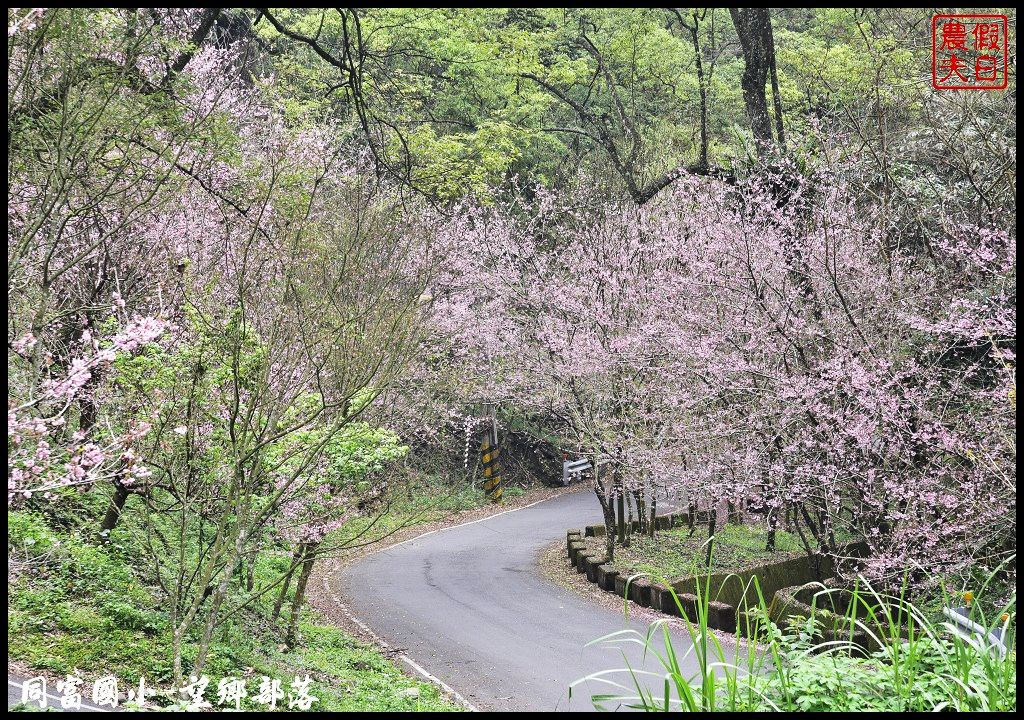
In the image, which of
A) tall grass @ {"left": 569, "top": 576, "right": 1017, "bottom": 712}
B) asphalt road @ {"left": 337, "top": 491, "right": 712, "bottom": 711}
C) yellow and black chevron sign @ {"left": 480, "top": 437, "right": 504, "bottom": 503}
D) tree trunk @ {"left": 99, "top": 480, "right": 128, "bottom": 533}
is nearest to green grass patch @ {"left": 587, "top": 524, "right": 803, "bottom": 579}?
asphalt road @ {"left": 337, "top": 491, "right": 712, "bottom": 711}

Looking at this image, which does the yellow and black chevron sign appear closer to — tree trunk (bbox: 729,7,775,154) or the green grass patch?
the green grass patch

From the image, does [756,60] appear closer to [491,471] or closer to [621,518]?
[621,518]

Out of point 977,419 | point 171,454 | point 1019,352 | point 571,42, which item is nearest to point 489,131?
point 571,42

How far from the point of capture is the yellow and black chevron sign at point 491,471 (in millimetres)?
21375

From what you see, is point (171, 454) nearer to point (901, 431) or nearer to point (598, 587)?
point (901, 431)

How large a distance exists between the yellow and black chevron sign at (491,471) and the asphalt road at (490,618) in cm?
375

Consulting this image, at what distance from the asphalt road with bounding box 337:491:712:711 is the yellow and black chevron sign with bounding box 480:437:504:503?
12.3 feet

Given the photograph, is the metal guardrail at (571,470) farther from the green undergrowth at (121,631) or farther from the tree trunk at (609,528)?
the green undergrowth at (121,631)

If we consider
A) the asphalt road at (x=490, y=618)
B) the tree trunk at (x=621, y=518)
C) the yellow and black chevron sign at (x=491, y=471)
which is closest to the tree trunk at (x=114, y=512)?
the asphalt road at (x=490, y=618)

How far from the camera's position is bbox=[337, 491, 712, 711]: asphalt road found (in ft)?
26.5

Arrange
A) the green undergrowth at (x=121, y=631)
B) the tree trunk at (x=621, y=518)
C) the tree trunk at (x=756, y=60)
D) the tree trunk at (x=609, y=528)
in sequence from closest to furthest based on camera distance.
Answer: the green undergrowth at (x=121, y=631) < the tree trunk at (x=756, y=60) < the tree trunk at (x=609, y=528) < the tree trunk at (x=621, y=518)

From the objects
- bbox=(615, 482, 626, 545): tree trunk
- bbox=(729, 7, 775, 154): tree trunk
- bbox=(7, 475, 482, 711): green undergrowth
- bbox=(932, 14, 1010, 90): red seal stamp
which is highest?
bbox=(729, 7, 775, 154): tree trunk

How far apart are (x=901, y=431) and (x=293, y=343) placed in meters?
6.25

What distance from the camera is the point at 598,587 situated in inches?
510
